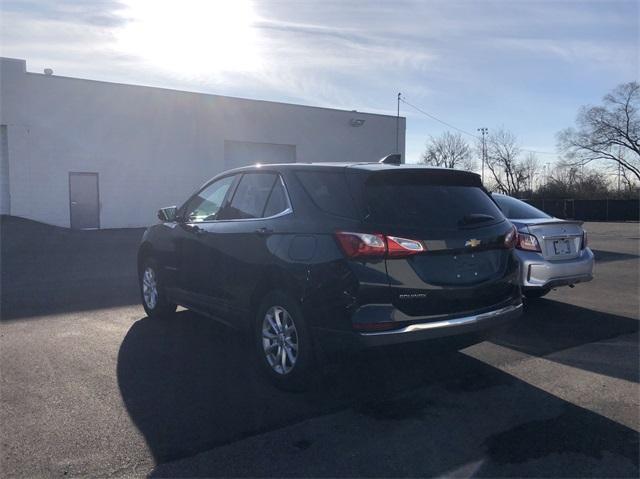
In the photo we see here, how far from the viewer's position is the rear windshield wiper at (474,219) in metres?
4.60

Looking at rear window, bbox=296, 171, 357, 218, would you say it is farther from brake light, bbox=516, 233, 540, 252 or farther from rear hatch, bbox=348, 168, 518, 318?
brake light, bbox=516, 233, 540, 252

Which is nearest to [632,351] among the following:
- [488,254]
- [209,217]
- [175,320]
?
[488,254]

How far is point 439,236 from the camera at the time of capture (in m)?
4.33

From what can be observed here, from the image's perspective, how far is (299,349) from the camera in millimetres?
4461

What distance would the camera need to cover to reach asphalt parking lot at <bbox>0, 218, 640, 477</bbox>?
11.6 ft

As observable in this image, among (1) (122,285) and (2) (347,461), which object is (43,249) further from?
(2) (347,461)

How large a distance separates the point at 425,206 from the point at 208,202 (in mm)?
2700

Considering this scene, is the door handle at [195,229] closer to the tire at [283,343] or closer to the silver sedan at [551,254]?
the tire at [283,343]

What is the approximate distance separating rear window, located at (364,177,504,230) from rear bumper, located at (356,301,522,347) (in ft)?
2.32

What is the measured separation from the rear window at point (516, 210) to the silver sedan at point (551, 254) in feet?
0.84

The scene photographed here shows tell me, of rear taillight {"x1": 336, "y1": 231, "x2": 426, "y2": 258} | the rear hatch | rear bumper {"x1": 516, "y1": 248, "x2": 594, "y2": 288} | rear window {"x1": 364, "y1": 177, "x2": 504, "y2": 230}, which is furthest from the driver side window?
rear bumper {"x1": 516, "y1": 248, "x2": 594, "y2": 288}

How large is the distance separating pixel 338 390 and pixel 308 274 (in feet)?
3.50

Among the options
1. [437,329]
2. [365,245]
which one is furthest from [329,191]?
[437,329]

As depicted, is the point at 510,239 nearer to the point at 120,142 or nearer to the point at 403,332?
the point at 403,332
